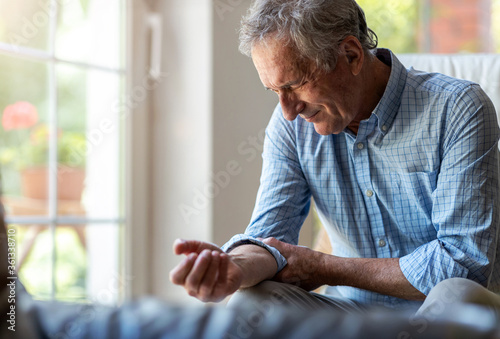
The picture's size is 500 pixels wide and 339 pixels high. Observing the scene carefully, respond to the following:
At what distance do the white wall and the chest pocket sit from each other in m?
1.07

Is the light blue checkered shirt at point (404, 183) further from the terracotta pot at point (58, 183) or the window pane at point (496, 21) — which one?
the window pane at point (496, 21)

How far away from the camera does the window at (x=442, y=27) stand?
4.53 meters

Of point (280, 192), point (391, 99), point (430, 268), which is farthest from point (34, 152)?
point (430, 268)

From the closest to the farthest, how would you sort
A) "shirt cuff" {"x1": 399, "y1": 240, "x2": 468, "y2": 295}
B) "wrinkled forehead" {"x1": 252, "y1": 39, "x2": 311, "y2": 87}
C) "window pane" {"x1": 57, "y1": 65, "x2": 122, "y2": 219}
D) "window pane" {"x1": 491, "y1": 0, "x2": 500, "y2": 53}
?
"shirt cuff" {"x1": 399, "y1": 240, "x2": 468, "y2": 295}
"wrinkled forehead" {"x1": 252, "y1": 39, "x2": 311, "y2": 87}
"window pane" {"x1": 57, "y1": 65, "x2": 122, "y2": 219}
"window pane" {"x1": 491, "y1": 0, "x2": 500, "y2": 53}

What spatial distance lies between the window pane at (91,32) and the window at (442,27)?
2.51 meters

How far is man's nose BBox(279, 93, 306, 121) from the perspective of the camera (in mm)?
1375

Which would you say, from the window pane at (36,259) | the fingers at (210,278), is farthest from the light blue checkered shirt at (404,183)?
the window pane at (36,259)

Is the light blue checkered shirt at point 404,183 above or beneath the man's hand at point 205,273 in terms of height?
above

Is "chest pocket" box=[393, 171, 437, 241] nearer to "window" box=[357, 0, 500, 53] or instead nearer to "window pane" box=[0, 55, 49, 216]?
"window pane" box=[0, 55, 49, 216]

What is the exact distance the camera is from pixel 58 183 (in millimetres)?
2236

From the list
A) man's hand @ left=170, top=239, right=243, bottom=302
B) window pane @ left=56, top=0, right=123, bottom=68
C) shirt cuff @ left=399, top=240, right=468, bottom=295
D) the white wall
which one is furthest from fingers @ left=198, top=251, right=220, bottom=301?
window pane @ left=56, top=0, right=123, bottom=68

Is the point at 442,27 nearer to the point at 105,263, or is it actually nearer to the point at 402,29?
the point at 402,29

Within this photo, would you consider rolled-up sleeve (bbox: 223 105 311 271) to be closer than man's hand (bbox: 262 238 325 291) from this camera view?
No

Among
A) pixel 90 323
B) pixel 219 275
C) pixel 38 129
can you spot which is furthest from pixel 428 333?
pixel 38 129
